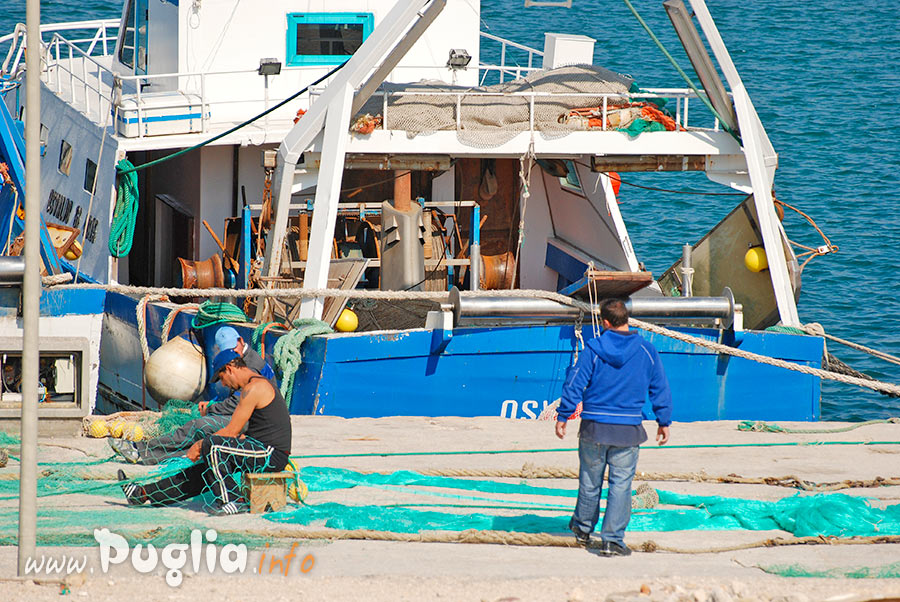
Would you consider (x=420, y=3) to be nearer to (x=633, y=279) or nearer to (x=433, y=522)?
(x=633, y=279)

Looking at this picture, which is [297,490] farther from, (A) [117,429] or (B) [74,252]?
(B) [74,252]

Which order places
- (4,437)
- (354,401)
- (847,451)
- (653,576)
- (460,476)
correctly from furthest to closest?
(354,401) < (847,451) < (4,437) < (460,476) < (653,576)

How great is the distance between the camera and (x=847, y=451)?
9.23m

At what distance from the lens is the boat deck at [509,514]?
5539 millimetres

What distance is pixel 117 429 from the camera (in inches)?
359

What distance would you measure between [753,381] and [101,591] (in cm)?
626

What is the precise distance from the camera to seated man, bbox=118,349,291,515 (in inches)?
274

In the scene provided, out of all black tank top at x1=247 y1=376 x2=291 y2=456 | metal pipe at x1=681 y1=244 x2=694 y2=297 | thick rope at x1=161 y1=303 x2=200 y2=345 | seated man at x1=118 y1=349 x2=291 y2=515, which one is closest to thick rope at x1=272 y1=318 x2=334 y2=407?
thick rope at x1=161 y1=303 x2=200 y2=345

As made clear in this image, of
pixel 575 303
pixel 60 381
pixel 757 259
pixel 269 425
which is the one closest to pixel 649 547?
pixel 269 425

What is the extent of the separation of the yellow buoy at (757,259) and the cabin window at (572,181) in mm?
2753

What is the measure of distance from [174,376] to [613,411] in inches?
191

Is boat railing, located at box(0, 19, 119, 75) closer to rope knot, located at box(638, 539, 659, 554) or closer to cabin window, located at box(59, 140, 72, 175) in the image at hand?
cabin window, located at box(59, 140, 72, 175)

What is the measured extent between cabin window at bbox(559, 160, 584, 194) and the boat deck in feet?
12.9

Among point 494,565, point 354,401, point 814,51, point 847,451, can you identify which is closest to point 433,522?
point 494,565
